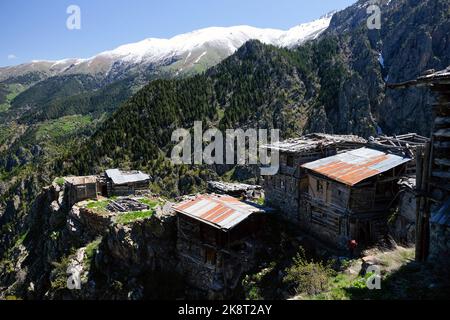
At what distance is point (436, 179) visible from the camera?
16406 mm

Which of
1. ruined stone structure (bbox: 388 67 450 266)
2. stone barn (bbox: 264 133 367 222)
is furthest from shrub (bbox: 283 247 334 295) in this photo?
stone barn (bbox: 264 133 367 222)

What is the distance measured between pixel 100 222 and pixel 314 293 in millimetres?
23985

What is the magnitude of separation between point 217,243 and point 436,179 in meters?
15.2

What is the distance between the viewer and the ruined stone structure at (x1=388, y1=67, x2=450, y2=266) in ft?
47.1

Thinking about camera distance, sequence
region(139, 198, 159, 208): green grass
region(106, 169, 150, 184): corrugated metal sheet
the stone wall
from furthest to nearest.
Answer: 1. region(106, 169, 150, 184): corrugated metal sheet
2. region(139, 198, 159, 208): green grass
3. the stone wall

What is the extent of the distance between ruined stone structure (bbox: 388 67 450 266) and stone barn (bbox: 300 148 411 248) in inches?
268

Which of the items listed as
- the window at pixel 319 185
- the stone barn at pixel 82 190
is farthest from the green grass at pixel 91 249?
the window at pixel 319 185

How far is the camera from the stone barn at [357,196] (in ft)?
81.2

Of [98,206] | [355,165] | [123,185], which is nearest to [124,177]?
[123,185]

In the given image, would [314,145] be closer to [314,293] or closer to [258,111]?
[314,293]

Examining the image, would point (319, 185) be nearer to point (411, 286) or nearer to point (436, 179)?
point (436, 179)

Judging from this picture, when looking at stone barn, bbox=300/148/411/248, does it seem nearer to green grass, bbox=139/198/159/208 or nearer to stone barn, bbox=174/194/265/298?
stone barn, bbox=174/194/265/298

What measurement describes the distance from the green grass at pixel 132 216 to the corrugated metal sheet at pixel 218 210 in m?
3.64
